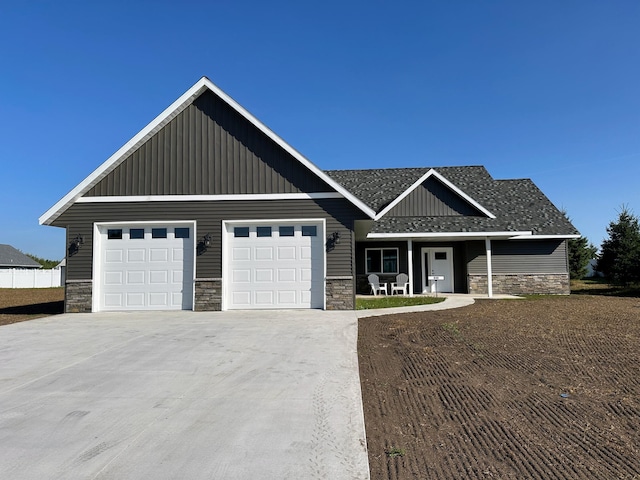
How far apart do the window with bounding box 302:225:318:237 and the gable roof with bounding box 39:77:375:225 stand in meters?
1.29

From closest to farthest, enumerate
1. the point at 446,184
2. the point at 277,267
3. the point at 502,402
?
the point at 502,402 → the point at 277,267 → the point at 446,184

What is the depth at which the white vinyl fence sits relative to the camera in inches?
1409

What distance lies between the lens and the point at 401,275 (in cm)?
1816

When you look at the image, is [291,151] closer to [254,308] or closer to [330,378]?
[254,308]

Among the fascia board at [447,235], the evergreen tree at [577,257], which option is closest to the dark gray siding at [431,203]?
the fascia board at [447,235]

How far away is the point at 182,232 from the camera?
12.5 m

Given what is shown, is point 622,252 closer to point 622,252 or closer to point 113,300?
point 622,252

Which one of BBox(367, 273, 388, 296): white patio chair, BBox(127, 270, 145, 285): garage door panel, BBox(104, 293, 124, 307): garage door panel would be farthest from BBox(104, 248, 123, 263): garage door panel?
BBox(367, 273, 388, 296): white patio chair

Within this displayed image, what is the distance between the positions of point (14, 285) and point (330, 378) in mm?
40497

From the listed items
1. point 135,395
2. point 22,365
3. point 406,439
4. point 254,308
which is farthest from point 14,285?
point 406,439

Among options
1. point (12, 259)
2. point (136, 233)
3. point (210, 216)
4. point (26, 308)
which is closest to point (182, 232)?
point (210, 216)

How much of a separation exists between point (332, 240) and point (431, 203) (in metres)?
8.76

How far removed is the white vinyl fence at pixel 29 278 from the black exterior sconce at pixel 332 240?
35494mm

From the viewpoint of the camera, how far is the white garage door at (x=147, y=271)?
1238 cm
